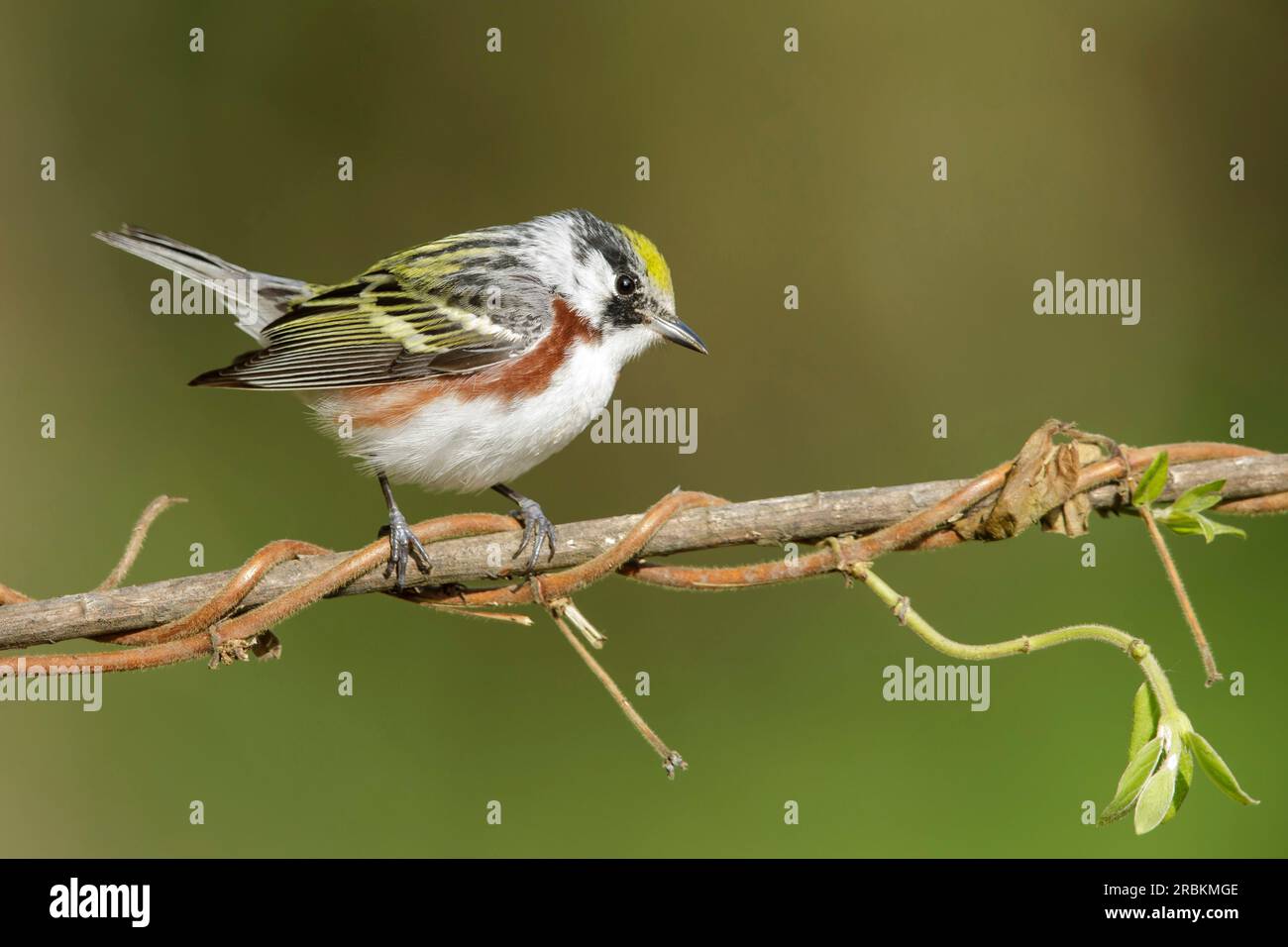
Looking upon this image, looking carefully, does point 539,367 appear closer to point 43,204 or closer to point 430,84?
point 430,84

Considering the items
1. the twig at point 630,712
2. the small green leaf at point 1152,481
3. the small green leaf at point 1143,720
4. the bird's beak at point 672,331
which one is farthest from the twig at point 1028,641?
the bird's beak at point 672,331

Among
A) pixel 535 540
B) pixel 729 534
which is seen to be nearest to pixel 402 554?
pixel 535 540

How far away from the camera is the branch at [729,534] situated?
8.57 feet

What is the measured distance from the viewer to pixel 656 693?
5949 mm

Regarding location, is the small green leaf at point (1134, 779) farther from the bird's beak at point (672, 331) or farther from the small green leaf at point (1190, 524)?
the bird's beak at point (672, 331)

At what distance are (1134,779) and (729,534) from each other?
36.8 inches

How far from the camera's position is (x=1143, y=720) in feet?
8.04

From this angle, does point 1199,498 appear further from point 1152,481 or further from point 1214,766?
point 1214,766

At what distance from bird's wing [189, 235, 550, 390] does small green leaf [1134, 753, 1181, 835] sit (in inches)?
91.3

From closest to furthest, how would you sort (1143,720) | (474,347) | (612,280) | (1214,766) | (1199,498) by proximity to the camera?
(1214,766) → (1143,720) → (1199,498) → (474,347) → (612,280)

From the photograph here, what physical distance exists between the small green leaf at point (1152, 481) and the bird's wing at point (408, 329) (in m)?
2.01

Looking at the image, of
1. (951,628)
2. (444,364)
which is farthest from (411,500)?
(951,628)

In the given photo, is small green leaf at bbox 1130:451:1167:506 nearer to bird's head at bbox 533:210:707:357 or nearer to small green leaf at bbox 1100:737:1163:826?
small green leaf at bbox 1100:737:1163:826

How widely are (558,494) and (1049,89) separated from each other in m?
3.67
